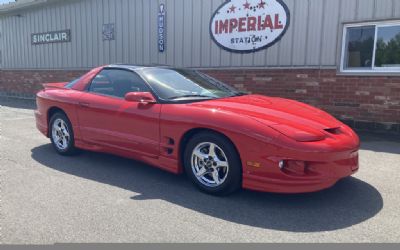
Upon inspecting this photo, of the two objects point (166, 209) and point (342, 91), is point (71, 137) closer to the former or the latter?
point (166, 209)

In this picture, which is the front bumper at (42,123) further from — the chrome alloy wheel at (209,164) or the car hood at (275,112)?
the chrome alloy wheel at (209,164)

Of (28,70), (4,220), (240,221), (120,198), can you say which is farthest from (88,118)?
(28,70)

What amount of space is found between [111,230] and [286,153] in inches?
65.2

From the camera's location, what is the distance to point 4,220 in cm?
301

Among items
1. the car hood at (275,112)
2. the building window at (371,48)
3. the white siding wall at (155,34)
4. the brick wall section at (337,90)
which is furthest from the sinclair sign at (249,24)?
the car hood at (275,112)

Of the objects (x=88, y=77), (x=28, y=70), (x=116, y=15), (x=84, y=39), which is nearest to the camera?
(x=88, y=77)

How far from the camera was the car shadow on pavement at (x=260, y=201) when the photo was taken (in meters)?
3.00

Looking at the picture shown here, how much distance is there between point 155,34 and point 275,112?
7.39m

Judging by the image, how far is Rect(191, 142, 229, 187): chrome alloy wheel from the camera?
349 centimetres

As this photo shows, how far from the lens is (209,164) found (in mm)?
3547

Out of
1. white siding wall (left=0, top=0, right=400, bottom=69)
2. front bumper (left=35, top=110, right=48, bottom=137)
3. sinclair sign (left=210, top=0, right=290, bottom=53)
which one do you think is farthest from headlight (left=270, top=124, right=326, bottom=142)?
sinclair sign (left=210, top=0, right=290, bottom=53)

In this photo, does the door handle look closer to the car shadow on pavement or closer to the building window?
the car shadow on pavement

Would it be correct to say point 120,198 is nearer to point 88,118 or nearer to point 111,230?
point 111,230

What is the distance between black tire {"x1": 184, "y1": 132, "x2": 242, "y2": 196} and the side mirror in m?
0.72
